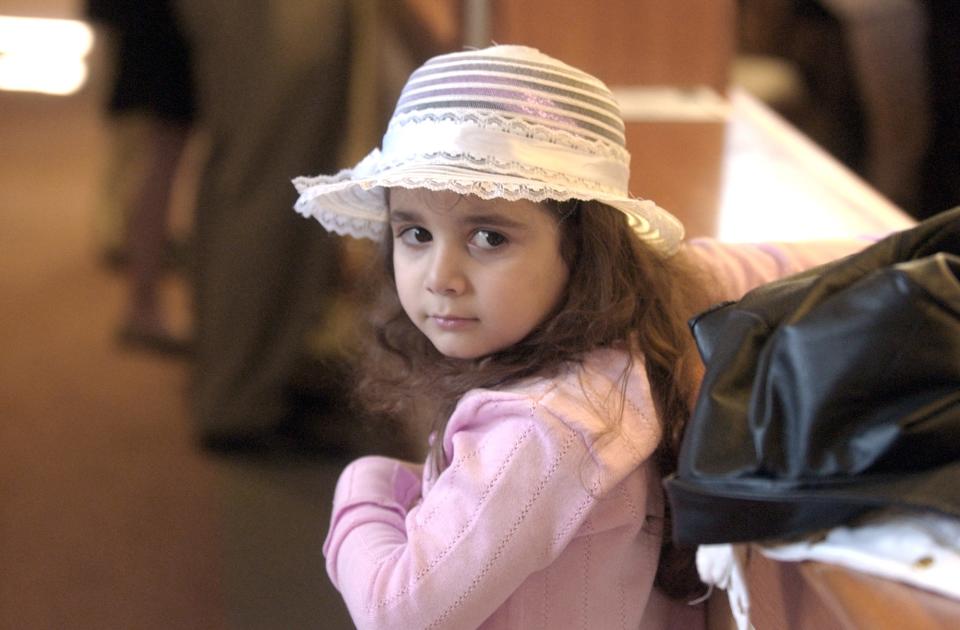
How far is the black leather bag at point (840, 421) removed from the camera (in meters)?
0.56

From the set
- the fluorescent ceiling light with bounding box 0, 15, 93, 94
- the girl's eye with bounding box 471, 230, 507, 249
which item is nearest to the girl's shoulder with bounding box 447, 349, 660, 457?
the girl's eye with bounding box 471, 230, 507, 249

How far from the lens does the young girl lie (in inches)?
29.5

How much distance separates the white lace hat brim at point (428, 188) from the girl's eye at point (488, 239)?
0.13 ft

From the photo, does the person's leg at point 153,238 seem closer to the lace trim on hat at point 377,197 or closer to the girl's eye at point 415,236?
the lace trim on hat at point 377,197

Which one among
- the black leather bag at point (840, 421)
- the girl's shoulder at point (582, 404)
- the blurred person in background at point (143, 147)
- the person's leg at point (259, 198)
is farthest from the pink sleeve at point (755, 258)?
the blurred person in background at point (143, 147)

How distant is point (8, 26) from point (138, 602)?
1044 mm

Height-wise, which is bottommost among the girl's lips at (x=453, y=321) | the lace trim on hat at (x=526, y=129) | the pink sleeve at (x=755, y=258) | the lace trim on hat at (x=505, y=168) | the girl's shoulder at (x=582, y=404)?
the girl's shoulder at (x=582, y=404)

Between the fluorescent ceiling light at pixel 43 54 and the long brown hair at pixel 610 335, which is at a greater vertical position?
the fluorescent ceiling light at pixel 43 54

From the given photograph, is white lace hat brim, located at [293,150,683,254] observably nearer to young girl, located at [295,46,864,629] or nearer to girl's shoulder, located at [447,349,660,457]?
young girl, located at [295,46,864,629]

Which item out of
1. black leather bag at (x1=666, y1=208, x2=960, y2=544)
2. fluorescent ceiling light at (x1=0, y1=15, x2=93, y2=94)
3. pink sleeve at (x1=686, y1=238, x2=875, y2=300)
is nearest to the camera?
black leather bag at (x1=666, y1=208, x2=960, y2=544)

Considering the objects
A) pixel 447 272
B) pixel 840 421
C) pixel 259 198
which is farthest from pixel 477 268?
pixel 259 198

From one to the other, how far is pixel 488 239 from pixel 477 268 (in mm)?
23

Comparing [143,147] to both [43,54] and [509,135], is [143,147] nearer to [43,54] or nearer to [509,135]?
[43,54]

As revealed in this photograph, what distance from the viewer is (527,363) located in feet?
2.71
